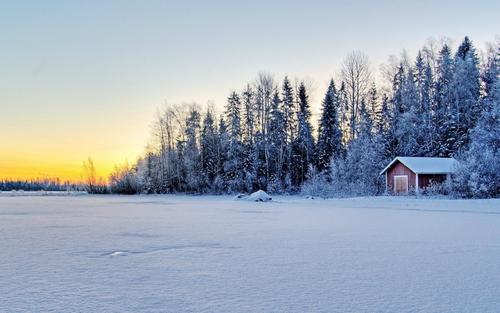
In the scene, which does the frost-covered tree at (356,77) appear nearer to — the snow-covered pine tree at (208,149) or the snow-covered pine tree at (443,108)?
the snow-covered pine tree at (443,108)

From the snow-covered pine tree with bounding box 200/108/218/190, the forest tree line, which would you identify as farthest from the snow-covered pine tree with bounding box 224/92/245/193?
the snow-covered pine tree with bounding box 200/108/218/190

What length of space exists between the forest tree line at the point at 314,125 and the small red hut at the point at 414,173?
521 centimetres

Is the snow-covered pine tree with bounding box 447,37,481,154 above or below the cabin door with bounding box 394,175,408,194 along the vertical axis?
above

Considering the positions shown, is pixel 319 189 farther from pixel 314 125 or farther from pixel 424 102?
pixel 424 102

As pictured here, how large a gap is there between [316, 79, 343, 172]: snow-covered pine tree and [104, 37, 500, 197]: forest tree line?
104 mm

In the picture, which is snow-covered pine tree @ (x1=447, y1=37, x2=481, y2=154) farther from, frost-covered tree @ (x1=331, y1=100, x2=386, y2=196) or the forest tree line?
frost-covered tree @ (x1=331, y1=100, x2=386, y2=196)

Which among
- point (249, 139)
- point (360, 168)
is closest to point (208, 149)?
point (249, 139)

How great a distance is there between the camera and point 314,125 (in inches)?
1898

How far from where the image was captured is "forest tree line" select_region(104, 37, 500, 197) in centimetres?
3994

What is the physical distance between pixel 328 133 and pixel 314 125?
12.7 ft

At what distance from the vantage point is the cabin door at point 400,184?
2914 cm

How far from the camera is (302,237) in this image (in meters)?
7.91

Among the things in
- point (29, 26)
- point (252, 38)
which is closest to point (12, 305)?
point (29, 26)

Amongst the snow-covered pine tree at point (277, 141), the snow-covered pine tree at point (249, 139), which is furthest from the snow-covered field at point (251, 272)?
the snow-covered pine tree at point (277, 141)
